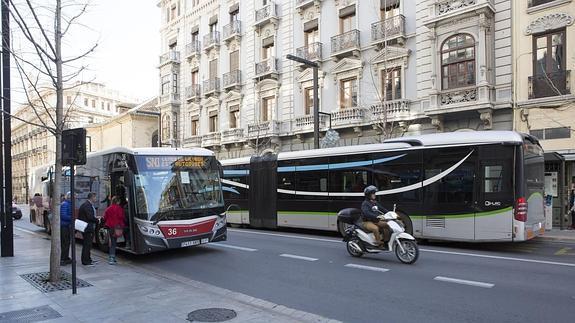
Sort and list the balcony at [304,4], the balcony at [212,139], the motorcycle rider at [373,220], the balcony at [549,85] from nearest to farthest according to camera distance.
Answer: the motorcycle rider at [373,220]
the balcony at [549,85]
the balcony at [304,4]
the balcony at [212,139]

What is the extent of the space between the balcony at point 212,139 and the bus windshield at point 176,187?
22401 mm

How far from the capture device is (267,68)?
3027 centimetres

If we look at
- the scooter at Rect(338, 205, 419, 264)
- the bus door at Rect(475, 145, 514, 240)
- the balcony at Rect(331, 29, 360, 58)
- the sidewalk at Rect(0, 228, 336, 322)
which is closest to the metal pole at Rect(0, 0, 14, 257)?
the sidewalk at Rect(0, 228, 336, 322)

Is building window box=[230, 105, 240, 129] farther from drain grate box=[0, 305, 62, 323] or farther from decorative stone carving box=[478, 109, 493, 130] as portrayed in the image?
drain grate box=[0, 305, 62, 323]

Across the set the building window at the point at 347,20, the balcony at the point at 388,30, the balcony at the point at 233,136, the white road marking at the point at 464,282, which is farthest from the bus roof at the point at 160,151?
the balcony at the point at 233,136

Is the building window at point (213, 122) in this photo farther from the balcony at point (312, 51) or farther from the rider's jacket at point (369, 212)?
the rider's jacket at point (369, 212)

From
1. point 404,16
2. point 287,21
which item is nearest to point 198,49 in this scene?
point 287,21

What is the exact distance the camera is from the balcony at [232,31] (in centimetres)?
3300

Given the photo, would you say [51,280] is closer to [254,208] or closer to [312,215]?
[312,215]

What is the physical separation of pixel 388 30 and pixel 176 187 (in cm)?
1596

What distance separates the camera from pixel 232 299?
6797 mm

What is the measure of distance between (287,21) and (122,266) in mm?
22563

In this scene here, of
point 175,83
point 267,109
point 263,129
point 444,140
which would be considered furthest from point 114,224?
point 175,83

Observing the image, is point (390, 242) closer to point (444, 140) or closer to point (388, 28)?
point (444, 140)
